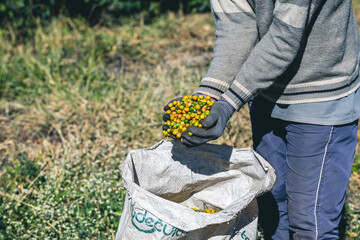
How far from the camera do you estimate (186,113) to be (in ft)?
5.16

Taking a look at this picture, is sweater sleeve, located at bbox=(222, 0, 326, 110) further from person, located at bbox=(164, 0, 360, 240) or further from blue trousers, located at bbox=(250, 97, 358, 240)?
blue trousers, located at bbox=(250, 97, 358, 240)

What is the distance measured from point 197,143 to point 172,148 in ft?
1.21

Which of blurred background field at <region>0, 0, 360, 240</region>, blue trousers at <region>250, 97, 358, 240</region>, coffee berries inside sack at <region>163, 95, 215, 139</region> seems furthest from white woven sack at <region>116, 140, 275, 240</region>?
blurred background field at <region>0, 0, 360, 240</region>

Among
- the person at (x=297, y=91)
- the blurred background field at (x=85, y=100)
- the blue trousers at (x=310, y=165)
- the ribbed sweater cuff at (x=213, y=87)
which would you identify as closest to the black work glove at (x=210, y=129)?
the person at (x=297, y=91)

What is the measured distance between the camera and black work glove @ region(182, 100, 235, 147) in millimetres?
1471

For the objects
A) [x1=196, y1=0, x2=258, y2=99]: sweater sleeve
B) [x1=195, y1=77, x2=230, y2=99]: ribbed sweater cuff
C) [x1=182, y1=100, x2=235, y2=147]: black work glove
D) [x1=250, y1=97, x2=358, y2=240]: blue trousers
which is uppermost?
[x1=196, y1=0, x2=258, y2=99]: sweater sleeve

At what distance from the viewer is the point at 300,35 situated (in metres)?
1.37

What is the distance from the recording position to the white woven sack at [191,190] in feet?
4.89

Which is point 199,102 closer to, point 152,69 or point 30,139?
point 30,139

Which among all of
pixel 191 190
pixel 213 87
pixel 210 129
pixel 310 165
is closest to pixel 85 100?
pixel 191 190

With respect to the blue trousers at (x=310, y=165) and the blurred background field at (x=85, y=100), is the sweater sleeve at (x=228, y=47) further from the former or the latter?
the blurred background field at (x=85, y=100)

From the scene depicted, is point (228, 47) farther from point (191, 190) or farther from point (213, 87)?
point (191, 190)

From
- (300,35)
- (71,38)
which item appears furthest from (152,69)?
(300,35)

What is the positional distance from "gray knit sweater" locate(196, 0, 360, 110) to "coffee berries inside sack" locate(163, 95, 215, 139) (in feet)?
0.35
